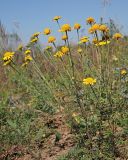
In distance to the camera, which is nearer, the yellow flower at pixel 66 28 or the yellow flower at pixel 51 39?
the yellow flower at pixel 66 28

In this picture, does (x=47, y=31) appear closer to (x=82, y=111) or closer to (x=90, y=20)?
(x=90, y=20)

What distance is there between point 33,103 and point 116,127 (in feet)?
5.52

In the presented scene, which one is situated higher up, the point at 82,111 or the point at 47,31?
the point at 47,31

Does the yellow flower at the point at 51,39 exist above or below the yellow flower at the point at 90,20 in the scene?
below

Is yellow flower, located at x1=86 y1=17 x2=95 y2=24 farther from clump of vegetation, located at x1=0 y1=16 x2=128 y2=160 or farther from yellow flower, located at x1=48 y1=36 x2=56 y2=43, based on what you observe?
yellow flower, located at x1=48 y1=36 x2=56 y2=43

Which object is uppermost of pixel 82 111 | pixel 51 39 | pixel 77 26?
pixel 77 26

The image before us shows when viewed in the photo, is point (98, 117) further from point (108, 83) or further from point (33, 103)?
point (33, 103)

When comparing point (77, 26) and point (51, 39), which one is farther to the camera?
point (51, 39)

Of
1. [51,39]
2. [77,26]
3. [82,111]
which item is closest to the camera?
[82,111]

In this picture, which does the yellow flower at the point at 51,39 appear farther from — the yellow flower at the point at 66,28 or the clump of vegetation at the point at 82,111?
the yellow flower at the point at 66,28

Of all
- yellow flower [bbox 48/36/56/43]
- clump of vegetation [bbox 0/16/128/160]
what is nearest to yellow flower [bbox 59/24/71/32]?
clump of vegetation [bbox 0/16/128/160]

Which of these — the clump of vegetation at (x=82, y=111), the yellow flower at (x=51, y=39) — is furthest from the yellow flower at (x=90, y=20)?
the yellow flower at (x=51, y=39)

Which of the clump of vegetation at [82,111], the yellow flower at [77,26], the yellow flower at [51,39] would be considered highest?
the yellow flower at [77,26]

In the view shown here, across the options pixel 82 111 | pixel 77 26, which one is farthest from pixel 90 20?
pixel 82 111
